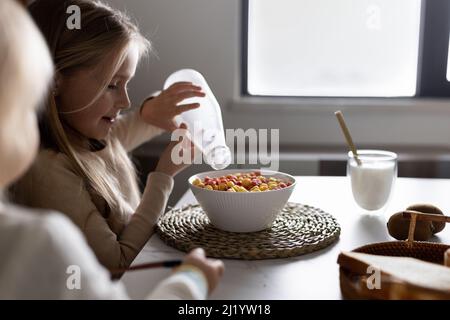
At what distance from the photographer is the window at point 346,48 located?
2107 millimetres

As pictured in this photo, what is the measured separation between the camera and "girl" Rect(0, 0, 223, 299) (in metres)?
0.56

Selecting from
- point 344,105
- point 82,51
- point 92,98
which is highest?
point 82,51

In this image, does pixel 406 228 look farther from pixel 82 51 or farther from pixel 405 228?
pixel 82 51

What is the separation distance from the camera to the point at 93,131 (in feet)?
4.14

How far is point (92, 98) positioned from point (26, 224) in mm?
702

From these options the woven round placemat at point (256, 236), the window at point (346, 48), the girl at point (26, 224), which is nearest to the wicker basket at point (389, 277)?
the woven round placemat at point (256, 236)

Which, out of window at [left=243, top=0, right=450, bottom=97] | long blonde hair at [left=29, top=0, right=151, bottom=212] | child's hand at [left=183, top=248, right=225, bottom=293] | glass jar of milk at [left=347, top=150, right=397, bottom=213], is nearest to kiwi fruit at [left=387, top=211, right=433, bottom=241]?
glass jar of milk at [left=347, top=150, right=397, bottom=213]

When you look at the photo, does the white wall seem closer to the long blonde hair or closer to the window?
the window

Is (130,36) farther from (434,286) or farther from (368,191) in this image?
(434,286)

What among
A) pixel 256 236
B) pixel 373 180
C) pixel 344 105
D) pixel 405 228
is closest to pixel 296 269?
pixel 256 236

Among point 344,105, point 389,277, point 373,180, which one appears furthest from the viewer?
point 344,105
